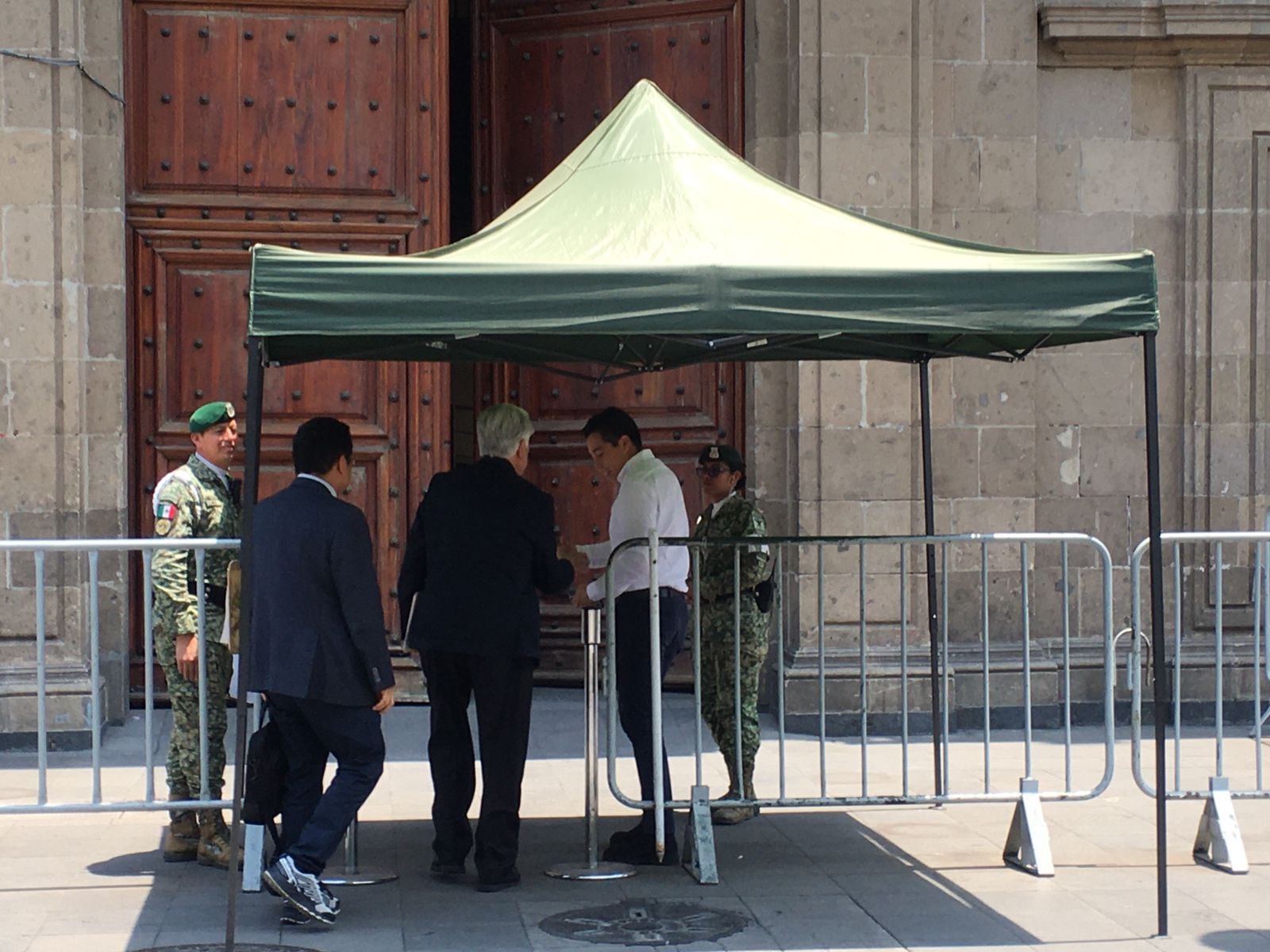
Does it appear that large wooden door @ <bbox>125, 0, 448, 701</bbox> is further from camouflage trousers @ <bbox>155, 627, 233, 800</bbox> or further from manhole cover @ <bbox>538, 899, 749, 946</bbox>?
manhole cover @ <bbox>538, 899, 749, 946</bbox>

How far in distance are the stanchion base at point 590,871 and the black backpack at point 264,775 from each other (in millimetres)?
1170

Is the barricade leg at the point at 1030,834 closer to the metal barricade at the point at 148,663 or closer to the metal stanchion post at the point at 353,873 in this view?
the metal stanchion post at the point at 353,873

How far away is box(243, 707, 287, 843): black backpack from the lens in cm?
674

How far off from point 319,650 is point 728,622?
2.20m

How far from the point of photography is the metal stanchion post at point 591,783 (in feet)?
24.1

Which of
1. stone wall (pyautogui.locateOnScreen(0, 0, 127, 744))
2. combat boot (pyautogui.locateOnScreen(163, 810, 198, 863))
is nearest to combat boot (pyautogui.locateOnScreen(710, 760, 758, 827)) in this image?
combat boot (pyautogui.locateOnScreen(163, 810, 198, 863))

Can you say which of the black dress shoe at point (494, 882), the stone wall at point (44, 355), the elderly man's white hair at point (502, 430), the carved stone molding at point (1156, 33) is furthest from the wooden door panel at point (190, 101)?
the black dress shoe at point (494, 882)

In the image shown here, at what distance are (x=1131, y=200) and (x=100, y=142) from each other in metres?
5.93

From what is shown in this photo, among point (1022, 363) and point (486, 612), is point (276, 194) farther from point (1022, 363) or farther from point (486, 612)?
point (486, 612)

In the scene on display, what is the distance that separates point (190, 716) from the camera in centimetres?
743

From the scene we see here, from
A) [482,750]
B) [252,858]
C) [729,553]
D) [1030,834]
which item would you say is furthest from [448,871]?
[1030,834]

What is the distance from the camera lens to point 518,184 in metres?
11.6

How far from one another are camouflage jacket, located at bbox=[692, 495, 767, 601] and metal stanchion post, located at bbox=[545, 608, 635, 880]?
77cm

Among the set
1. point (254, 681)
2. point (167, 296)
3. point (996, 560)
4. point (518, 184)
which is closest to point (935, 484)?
point (996, 560)
